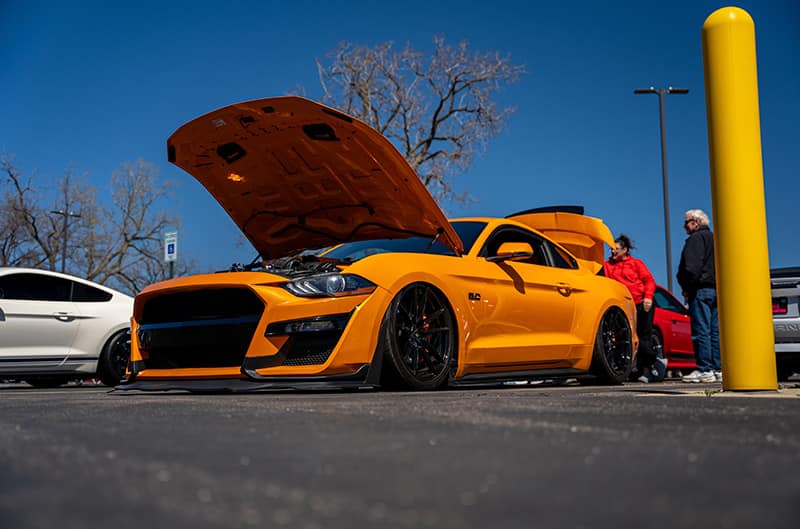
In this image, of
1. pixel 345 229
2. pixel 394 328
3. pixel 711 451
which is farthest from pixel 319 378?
pixel 711 451

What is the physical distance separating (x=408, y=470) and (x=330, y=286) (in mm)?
3792

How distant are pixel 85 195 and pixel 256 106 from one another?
120 ft

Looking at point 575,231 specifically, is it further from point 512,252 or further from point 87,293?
point 87,293

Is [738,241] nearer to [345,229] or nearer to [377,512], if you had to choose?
[345,229]

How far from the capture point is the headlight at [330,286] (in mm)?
5613

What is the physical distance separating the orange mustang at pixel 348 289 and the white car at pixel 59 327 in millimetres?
2996

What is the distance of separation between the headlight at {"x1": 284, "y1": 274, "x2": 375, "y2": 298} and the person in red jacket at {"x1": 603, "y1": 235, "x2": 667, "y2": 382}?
5.05 meters

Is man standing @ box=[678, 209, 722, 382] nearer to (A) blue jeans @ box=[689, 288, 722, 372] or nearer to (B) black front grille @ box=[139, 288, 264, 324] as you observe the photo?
(A) blue jeans @ box=[689, 288, 722, 372]

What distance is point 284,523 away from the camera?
4.57 feet

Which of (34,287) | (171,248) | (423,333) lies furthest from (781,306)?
(171,248)

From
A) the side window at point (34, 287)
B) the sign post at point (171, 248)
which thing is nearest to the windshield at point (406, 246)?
the side window at point (34, 287)

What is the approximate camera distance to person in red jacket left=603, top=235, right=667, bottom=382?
1025cm

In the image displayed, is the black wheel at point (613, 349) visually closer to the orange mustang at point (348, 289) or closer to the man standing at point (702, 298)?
the orange mustang at point (348, 289)

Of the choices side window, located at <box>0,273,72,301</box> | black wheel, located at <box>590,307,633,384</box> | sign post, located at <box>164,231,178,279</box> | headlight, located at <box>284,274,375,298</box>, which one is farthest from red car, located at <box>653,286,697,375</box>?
sign post, located at <box>164,231,178,279</box>
